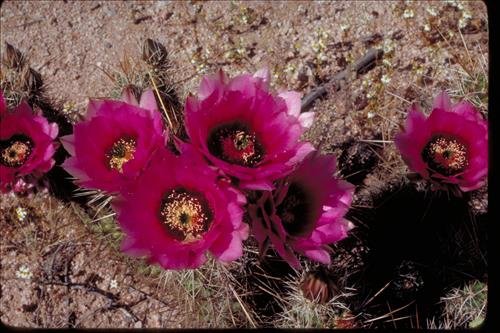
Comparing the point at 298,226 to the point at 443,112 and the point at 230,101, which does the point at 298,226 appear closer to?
the point at 230,101

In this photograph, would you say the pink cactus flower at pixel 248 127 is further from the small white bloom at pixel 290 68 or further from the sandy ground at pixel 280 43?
the small white bloom at pixel 290 68

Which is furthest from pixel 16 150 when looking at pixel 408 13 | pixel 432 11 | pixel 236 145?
pixel 432 11

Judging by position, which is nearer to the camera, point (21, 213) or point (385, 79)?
point (21, 213)

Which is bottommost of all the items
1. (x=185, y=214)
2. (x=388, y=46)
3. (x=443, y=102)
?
(x=388, y=46)

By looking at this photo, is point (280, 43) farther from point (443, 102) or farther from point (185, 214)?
point (185, 214)

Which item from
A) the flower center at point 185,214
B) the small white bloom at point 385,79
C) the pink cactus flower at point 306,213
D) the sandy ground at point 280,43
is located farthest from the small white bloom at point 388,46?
the flower center at point 185,214

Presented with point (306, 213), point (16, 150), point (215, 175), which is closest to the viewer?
point (215, 175)
